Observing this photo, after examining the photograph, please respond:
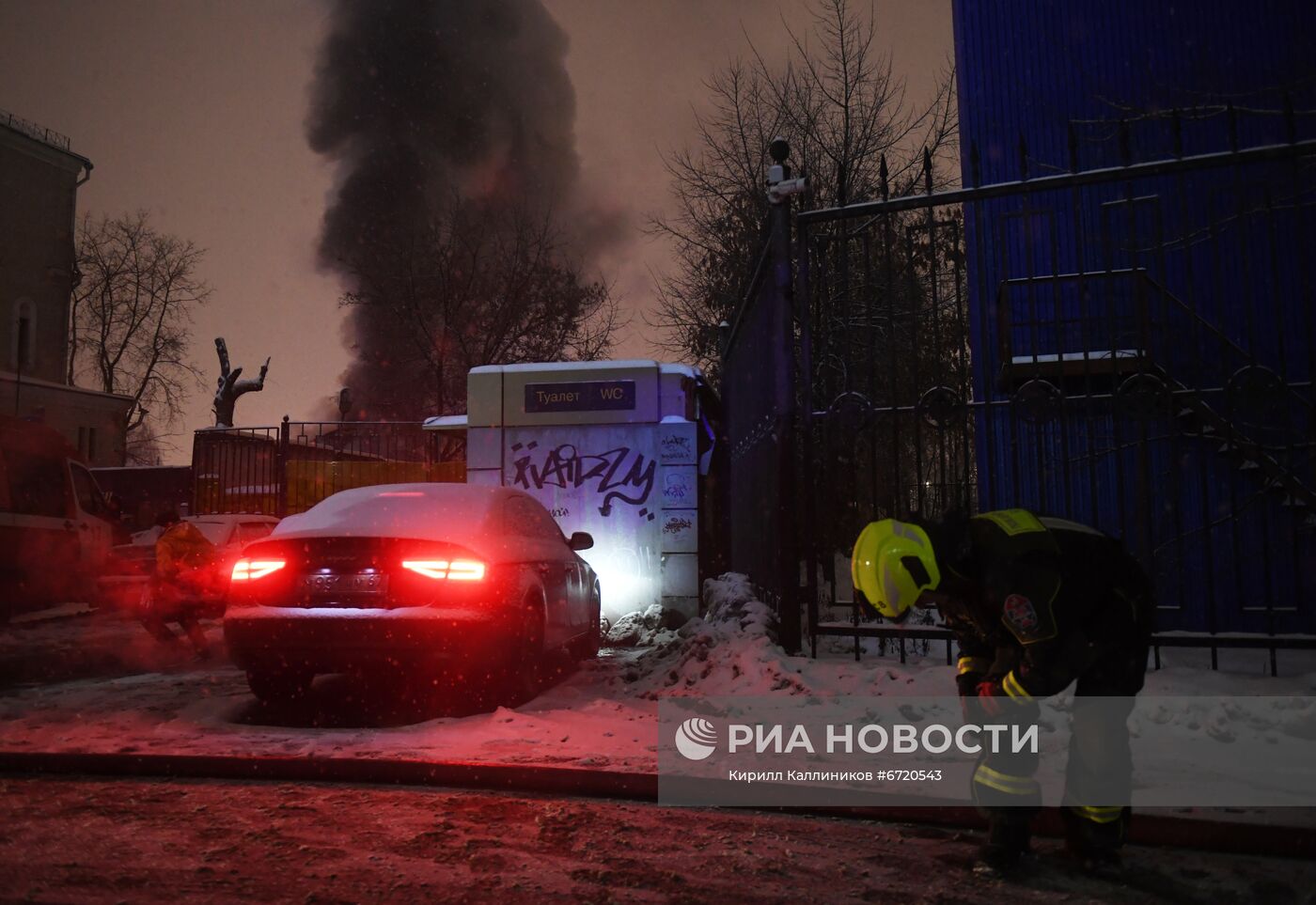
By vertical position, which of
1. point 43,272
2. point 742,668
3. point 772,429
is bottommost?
point 742,668

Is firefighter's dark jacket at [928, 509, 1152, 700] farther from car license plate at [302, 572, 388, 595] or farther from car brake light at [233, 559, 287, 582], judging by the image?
car brake light at [233, 559, 287, 582]

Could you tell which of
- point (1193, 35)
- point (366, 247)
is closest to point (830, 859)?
point (1193, 35)

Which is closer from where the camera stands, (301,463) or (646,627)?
(646,627)

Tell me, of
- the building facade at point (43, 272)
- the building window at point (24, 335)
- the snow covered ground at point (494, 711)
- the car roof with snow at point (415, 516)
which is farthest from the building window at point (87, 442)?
A: the car roof with snow at point (415, 516)

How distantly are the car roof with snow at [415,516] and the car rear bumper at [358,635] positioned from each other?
0.47 meters

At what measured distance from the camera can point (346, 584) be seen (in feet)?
18.6

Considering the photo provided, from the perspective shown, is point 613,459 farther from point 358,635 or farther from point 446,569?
point 358,635

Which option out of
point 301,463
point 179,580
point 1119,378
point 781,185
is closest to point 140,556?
point 301,463

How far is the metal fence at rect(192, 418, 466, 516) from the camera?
15.4 meters

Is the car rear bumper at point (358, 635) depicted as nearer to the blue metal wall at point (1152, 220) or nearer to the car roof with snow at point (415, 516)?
the car roof with snow at point (415, 516)

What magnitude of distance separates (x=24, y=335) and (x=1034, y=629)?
1804 inches

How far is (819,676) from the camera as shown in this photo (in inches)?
231

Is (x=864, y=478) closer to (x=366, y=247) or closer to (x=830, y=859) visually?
(x=830, y=859)

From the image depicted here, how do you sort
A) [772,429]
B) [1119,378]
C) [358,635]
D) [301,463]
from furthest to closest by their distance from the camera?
[301,463], [1119,378], [772,429], [358,635]
